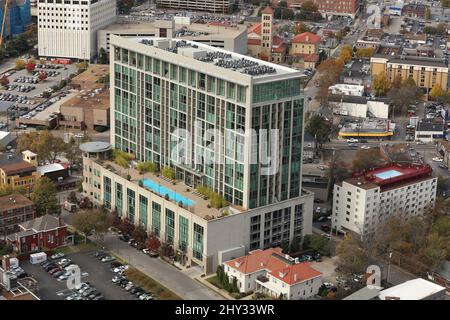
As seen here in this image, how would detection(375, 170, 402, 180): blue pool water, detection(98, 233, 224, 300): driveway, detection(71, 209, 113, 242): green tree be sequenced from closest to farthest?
detection(98, 233, 224, 300): driveway < detection(71, 209, 113, 242): green tree < detection(375, 170, 402, 180): blue pool water

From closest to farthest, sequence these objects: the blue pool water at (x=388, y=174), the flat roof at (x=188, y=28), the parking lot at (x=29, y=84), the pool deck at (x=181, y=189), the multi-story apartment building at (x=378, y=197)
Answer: the pool deck at (x=181, y=189), the multi-story apartment building at (x=378, y=197), the blue pool water at (x=388, y=174), the parking lot at (x=29, y=84), the flat roof at (x=188, y=28)

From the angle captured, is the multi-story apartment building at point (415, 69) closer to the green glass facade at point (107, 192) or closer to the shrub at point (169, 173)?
the shrub at point (169, 173)

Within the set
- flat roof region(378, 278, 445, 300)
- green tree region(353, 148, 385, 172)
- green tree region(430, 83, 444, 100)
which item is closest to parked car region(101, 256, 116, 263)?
flat roof region(378, 278, 445, 300)

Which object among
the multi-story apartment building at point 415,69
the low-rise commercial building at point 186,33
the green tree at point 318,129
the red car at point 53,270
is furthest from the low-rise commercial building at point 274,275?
the low-rise commercial building at point 186,33

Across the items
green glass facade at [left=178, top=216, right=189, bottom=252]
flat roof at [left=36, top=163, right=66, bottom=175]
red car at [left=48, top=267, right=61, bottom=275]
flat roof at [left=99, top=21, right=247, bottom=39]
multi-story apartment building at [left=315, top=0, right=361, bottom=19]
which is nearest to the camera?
red car at [left=48, top=267, right=61, bottom=275]

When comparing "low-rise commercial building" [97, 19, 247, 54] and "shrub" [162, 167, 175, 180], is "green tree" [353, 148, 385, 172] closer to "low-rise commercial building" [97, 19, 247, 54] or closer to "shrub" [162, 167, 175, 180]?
"shrub" [162, 167, 175, 180]

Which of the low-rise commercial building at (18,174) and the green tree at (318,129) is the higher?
the green tree at (318,129)

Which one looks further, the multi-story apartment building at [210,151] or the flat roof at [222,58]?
Result: the flat roof at [222,58]
